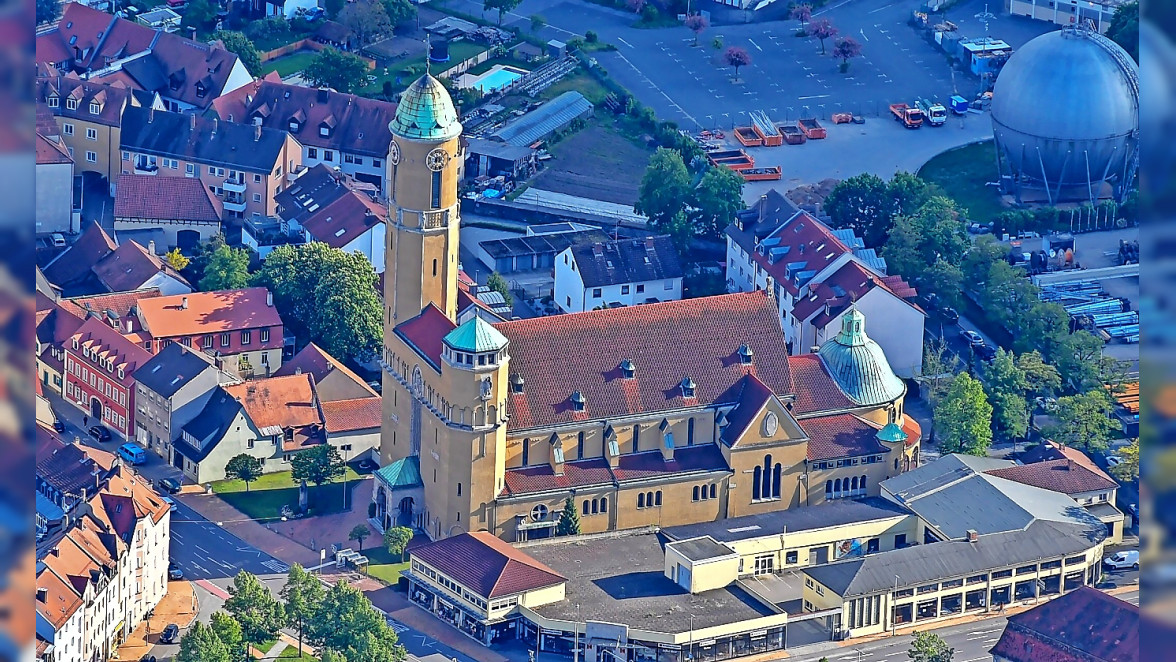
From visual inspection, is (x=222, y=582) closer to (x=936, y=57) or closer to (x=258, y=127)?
(x=258, y=127)

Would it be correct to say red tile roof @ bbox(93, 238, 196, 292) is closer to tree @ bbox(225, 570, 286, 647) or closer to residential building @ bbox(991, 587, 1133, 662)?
tree @ bbox(225, 570, 286, 647)

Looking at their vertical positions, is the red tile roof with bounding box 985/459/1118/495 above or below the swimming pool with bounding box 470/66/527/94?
below

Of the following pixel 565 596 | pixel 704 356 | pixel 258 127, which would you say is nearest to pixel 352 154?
pixel 258 127

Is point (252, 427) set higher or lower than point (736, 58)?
lower

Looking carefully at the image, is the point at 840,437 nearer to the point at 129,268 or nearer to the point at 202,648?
the point at 202,648

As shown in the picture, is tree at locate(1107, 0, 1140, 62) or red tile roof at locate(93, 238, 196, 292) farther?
tree at locate(1107, 0, 1140, 62)

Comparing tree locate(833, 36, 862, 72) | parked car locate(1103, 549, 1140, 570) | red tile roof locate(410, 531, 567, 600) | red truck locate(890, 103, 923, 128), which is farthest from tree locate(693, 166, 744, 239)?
red tile roof locate(410, 531, 567, 600)

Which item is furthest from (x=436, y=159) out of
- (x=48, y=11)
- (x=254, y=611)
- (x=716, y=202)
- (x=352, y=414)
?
(x=48, y=11)
